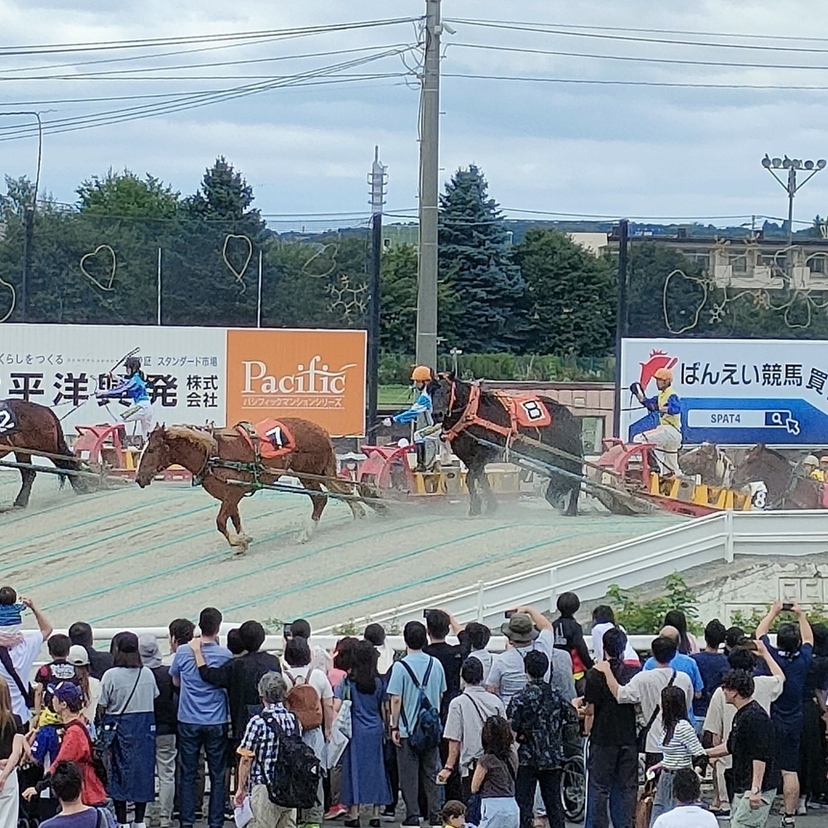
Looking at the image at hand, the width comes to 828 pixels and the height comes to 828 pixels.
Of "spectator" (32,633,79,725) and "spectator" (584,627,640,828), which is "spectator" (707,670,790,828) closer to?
"spectator" (584,627,640,828)

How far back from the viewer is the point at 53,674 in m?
8.43

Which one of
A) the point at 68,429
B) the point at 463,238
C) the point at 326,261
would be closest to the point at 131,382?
the point at 68,429

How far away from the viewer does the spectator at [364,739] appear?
9719mm

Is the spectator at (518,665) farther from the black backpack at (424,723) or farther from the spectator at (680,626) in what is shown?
the spectator at (680,626)

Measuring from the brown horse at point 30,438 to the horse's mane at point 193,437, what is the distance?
3.83 meters

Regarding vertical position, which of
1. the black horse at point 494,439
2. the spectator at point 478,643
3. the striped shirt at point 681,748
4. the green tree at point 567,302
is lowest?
the striped shirt at point 681,748

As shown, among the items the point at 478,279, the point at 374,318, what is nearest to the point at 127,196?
the point at 478,279

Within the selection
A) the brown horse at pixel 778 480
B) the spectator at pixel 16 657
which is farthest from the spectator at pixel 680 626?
the brown horse at pixel 778 480

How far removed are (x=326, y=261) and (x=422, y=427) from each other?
8.93 m

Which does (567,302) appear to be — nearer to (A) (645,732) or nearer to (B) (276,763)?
(A) (645,732)

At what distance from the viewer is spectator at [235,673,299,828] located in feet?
26.9

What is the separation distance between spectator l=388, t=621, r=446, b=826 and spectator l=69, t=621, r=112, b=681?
180 centimetres

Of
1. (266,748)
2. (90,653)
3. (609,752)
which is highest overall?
(90,653)

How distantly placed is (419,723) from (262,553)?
9005mm
